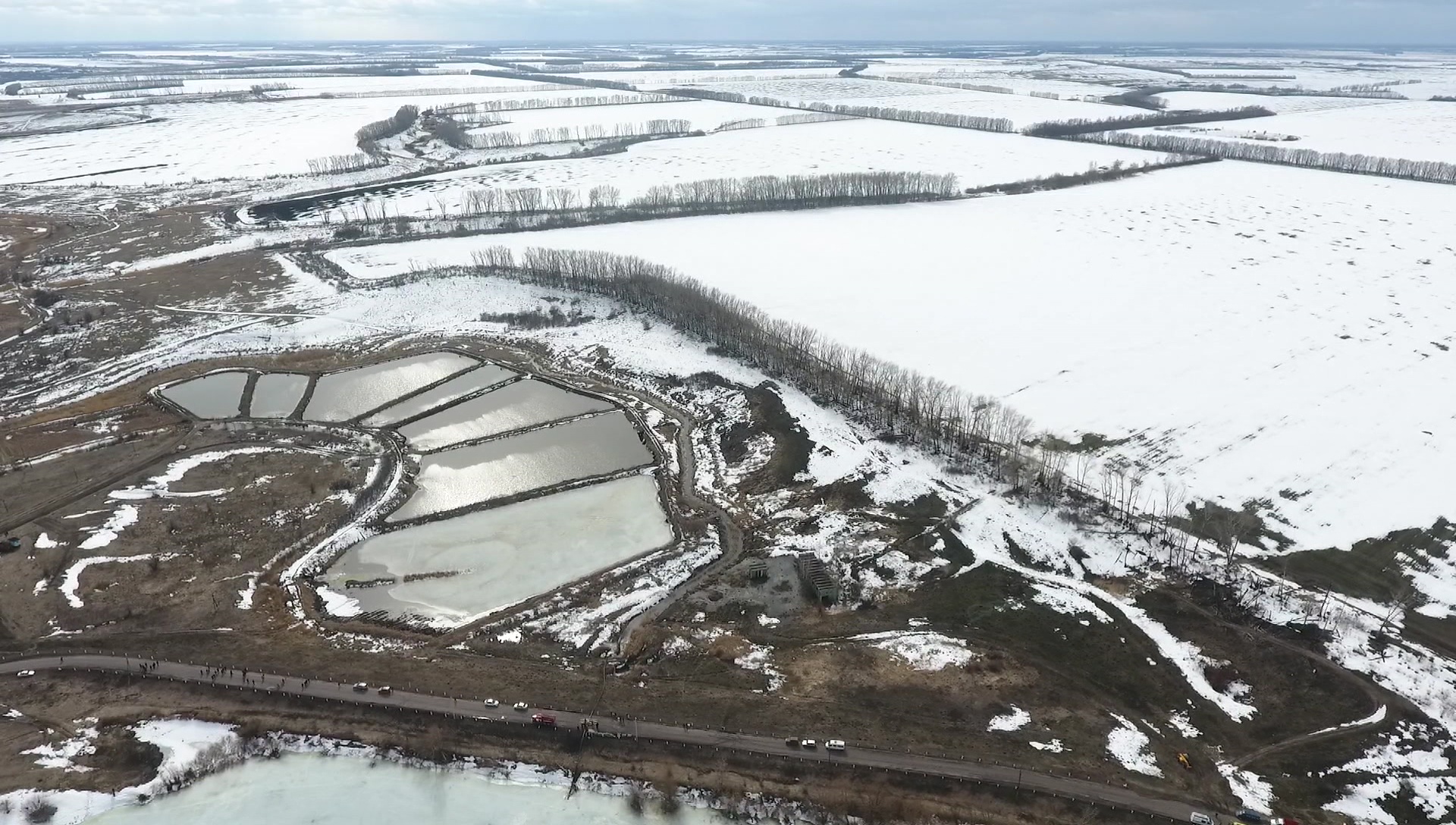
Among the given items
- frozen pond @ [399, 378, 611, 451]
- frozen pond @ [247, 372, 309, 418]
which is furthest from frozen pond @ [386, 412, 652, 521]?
frozen pond @ [247, 372, 309, 418]

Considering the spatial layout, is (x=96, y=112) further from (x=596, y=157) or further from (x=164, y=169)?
(x=596, y=157)

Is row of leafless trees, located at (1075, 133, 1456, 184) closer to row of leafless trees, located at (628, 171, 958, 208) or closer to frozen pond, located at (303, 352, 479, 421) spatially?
row of leafless trees, located at (628, 171, 958, 208)

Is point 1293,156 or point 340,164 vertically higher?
point 340,164

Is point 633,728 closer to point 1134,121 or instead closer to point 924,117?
point 924,117

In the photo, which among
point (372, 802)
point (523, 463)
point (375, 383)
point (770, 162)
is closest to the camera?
point (372, 802)

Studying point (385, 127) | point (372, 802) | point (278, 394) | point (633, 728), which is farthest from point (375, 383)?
point (385, 127)

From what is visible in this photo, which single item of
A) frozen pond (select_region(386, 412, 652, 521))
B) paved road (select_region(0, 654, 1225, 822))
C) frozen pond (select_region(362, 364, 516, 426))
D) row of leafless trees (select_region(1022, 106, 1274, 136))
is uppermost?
row of leafless trees (select_region(1022, 106, 1274, 136))

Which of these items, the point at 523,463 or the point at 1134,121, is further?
the point at 1134,121

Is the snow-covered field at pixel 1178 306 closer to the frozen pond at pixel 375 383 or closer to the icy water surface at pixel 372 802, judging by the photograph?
the frozen pond at pixel 375 383
